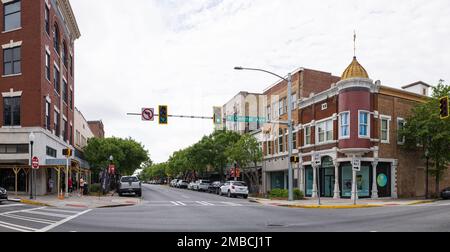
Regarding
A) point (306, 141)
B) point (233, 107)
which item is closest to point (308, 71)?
point (306, 141)

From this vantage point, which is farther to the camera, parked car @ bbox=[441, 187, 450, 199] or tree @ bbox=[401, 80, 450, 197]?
parked car @ bbox=[441, 187, 450, 199]

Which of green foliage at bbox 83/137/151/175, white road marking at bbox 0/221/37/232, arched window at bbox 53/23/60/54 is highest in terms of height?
arched window at bbox 53/23/60/54

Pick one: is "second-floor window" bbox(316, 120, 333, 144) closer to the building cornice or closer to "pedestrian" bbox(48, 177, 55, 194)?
"pedestrian" bbox(48, 177, 55, 194)

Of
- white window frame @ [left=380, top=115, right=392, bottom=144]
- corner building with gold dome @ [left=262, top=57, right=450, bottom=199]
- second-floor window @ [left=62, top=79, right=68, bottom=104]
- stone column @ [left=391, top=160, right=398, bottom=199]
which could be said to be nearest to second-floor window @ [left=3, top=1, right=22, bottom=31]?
second-floor window @ [left=62, top=79, right=68, bottom=104]

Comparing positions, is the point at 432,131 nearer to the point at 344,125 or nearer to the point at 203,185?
the point at 344,125

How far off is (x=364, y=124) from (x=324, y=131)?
4550mm

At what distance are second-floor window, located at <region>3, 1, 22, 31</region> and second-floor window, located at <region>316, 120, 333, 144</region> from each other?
26398mm

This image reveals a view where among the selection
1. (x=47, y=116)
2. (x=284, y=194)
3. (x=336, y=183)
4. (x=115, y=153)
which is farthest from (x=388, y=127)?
(x=115, y=153)

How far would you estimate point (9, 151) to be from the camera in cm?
3388

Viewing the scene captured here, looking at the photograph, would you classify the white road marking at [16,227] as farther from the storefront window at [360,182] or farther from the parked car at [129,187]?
the storefront window at [360,182]

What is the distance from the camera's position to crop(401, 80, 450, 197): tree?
3488cm

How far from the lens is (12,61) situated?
34812 mm

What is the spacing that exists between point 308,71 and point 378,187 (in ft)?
45.2

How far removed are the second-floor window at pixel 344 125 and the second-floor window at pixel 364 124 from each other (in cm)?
92
